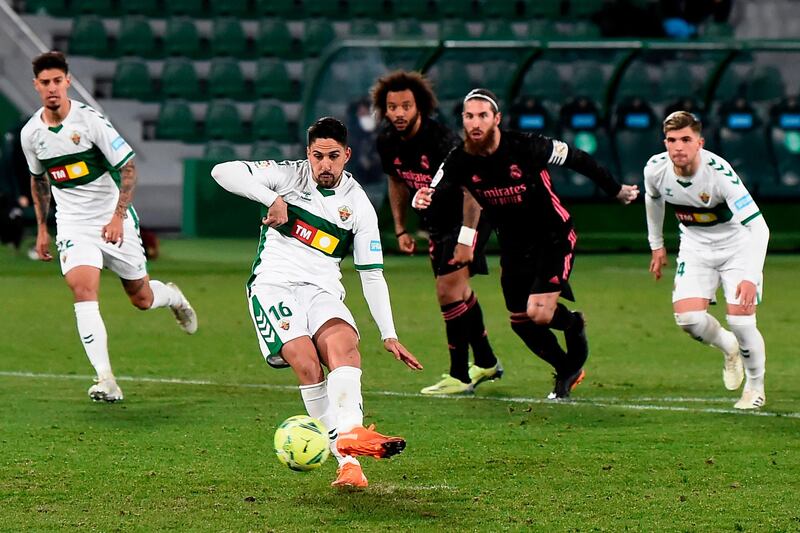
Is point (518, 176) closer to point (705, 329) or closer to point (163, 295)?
point (705, 329)

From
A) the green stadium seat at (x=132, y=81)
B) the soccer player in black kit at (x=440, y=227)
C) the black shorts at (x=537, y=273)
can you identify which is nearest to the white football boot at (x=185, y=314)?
the soccer player in black kit at (x=440, y=227)

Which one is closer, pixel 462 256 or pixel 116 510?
pixel 116 510

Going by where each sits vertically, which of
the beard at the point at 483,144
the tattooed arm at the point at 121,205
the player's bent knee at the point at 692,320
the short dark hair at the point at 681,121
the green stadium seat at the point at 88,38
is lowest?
the player's bent knee at the point at 692,320

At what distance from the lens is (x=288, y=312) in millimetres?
6047

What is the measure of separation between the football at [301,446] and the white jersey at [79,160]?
3.04 metres

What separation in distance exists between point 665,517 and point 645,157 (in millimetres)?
14747

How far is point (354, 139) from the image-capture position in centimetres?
1798

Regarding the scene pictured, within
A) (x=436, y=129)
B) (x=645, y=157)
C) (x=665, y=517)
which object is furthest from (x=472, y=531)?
(x=645, y=157)

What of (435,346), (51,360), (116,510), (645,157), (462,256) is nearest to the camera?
(116,510)

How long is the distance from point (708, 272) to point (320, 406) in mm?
3065

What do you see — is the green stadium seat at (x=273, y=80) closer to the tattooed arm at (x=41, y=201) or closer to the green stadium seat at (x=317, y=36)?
the green stadium seat at (x=317, y=36)

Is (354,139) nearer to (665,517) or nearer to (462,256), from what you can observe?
(462,256)

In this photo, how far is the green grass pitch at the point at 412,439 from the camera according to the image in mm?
5402

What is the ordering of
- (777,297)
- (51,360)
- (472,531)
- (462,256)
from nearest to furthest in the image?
(472,531) < (462,256) < (51,360) < (777,297)
